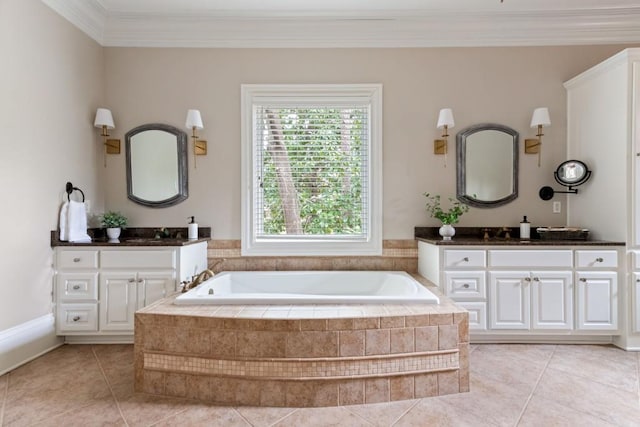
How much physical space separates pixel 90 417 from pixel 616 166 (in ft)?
12.6

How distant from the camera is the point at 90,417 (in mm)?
1701

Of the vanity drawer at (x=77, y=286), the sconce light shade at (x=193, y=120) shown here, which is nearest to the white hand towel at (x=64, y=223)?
the vanity drawer at (x=77, y=286)

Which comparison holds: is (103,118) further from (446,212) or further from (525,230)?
(525,230)

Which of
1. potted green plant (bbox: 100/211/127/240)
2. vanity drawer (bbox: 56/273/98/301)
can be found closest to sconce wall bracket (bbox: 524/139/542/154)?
potted green plant (bbox: 100/211/127/240)

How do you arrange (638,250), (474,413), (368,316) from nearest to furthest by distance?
(474,413) < (368,316) < (638,250)

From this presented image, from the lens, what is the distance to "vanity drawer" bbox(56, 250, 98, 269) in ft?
8.37

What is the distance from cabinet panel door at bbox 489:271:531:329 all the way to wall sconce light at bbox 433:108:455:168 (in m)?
1.10

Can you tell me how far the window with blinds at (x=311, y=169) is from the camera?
3.06m

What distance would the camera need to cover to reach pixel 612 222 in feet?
8.63

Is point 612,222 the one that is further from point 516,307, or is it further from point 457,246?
point 457,246

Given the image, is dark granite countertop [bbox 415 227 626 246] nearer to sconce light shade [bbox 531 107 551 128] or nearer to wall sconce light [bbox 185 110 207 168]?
sconce light shade [bbox 531 107 551 128]

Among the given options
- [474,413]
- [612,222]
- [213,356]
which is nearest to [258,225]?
[213,356]

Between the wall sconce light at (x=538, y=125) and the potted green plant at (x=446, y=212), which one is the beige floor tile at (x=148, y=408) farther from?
the wall sconce light at (x=538, y=125)

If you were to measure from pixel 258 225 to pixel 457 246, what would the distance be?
1.73 metres
